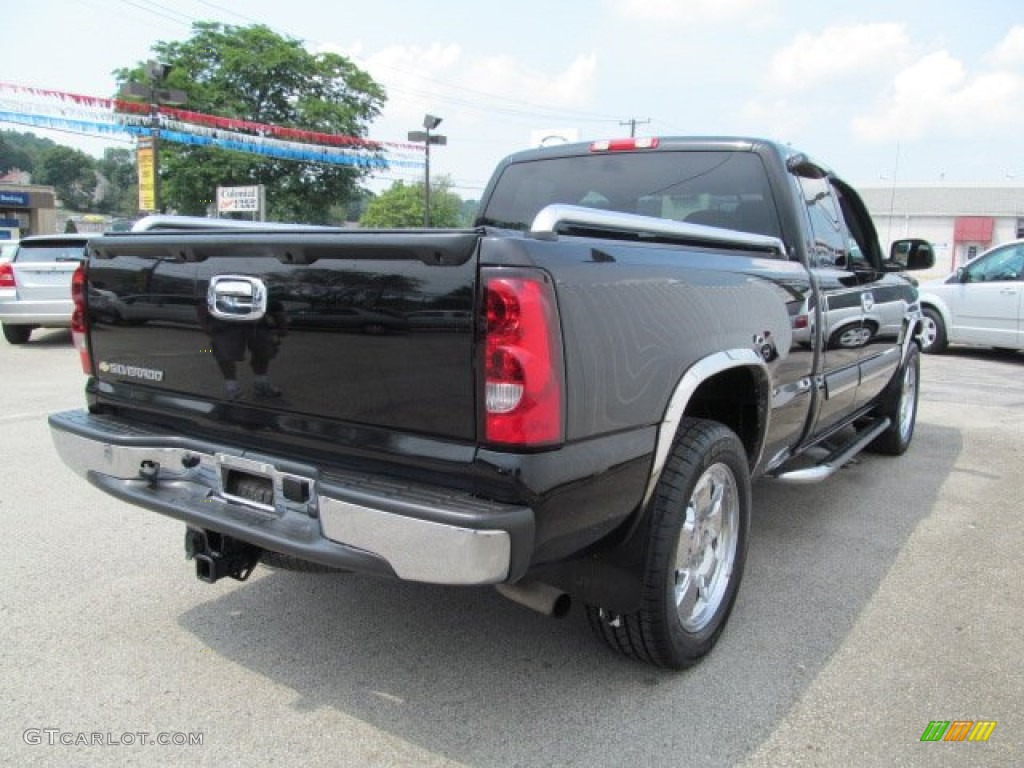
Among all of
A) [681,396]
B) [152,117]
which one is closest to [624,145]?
[681,396]

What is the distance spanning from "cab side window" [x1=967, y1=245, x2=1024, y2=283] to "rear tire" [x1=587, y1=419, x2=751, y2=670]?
10.0m

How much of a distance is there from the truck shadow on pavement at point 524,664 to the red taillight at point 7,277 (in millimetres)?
9220

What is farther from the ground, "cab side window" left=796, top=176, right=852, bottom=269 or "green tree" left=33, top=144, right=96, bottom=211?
"green tree" left=33, top=144, right=96, bottom=211

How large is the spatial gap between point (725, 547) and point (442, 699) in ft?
3.85

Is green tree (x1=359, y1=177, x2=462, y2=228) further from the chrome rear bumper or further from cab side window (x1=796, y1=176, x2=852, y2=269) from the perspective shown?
the chrome rear bumper

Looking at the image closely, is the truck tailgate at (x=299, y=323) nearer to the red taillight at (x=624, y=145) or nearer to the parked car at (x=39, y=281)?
the red taillight at (x=624, y=145)

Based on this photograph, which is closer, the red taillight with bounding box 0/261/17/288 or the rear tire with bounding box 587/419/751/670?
the rear tire with bounding box 587/419/751/670

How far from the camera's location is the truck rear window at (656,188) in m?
3.74

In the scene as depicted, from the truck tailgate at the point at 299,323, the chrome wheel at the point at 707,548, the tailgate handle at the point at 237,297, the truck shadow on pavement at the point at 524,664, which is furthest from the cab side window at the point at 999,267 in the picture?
the tailgate handle at the point at 237,297

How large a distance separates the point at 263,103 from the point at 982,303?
36559mm

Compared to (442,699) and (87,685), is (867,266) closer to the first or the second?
(442,699)

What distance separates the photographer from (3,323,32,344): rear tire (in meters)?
11.2

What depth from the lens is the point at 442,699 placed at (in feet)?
8.27

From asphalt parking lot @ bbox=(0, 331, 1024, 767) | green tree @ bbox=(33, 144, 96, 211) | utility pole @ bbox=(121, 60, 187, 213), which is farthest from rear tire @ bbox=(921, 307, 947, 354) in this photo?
green tree @ bbox=(33, 144, 96, 211)
